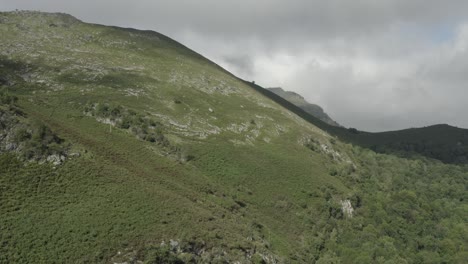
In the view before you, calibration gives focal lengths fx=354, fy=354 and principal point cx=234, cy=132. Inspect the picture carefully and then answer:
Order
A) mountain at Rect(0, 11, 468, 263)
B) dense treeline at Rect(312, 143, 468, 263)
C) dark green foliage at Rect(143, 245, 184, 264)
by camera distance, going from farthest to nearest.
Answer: dense treeline at Rect(312, 143, 468, 263)
mountain at Rect(0, 11, 468, 263)
dark green foliage at Rect(143, 245, 184, 264)

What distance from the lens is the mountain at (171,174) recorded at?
4784 cm

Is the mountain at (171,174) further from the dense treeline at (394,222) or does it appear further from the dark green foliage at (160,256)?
the dense treeline at (394,222)

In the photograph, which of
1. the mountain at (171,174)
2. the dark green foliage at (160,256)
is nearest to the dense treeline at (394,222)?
the mountain at (171,174)

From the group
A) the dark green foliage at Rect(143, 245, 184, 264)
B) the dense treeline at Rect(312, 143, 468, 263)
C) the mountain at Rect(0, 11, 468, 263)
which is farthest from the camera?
the dense treeline at Rect(312, 143, 468, 263)

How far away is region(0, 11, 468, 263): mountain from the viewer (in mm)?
47844

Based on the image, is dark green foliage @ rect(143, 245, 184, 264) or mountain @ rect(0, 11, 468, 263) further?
mountain @ rect(0, 11, 468, 263)

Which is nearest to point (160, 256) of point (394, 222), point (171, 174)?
point (171, 174)

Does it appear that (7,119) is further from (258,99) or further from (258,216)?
(258,99)

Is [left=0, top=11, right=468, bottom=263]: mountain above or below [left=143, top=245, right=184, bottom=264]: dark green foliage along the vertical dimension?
above

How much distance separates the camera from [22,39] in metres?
128

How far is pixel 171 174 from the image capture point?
2840 inches

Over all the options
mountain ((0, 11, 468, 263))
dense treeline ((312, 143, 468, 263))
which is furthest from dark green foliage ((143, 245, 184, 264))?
dense treeline ((312, 143, 468, 263))

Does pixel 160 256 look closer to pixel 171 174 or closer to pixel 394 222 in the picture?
pixel 171 174

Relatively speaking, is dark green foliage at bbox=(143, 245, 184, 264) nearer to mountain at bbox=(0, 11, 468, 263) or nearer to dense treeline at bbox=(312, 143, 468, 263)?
mountain at bbox=(0, 11, 468, 263)
